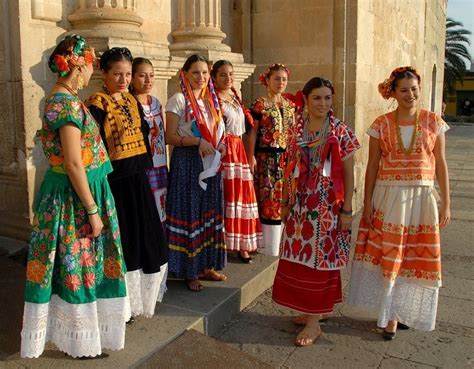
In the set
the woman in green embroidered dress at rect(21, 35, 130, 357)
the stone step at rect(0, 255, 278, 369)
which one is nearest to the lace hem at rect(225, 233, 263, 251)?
the stone step at rect(0, 255, 278, 369)

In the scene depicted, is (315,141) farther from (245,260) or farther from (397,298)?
(245,260)

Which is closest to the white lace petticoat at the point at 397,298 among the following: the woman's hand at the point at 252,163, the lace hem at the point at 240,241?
the lace hem at the point at 240,241

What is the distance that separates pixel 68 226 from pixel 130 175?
0.59m

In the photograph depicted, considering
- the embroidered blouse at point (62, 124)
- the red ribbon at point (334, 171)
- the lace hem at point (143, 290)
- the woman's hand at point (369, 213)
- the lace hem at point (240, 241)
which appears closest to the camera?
the embroidered blouse at point (62, 124)

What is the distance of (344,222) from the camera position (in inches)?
133

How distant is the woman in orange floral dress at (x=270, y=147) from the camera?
4.55 m

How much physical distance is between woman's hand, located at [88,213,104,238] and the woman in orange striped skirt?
5.89 feet

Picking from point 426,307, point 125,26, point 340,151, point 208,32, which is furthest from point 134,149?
point 208,32

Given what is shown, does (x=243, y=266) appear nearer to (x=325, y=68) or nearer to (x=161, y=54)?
(x=161, y=54)

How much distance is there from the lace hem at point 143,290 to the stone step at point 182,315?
3.9 inches

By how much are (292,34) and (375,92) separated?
165 cm

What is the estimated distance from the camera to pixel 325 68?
21.4 ft

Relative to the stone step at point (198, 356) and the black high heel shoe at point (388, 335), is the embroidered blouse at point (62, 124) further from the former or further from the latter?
the black high heel shoe at point (388, 335)

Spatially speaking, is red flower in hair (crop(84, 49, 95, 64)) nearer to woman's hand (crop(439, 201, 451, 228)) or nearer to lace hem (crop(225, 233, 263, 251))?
lace hem (crop(225, 233, 263, 251))
